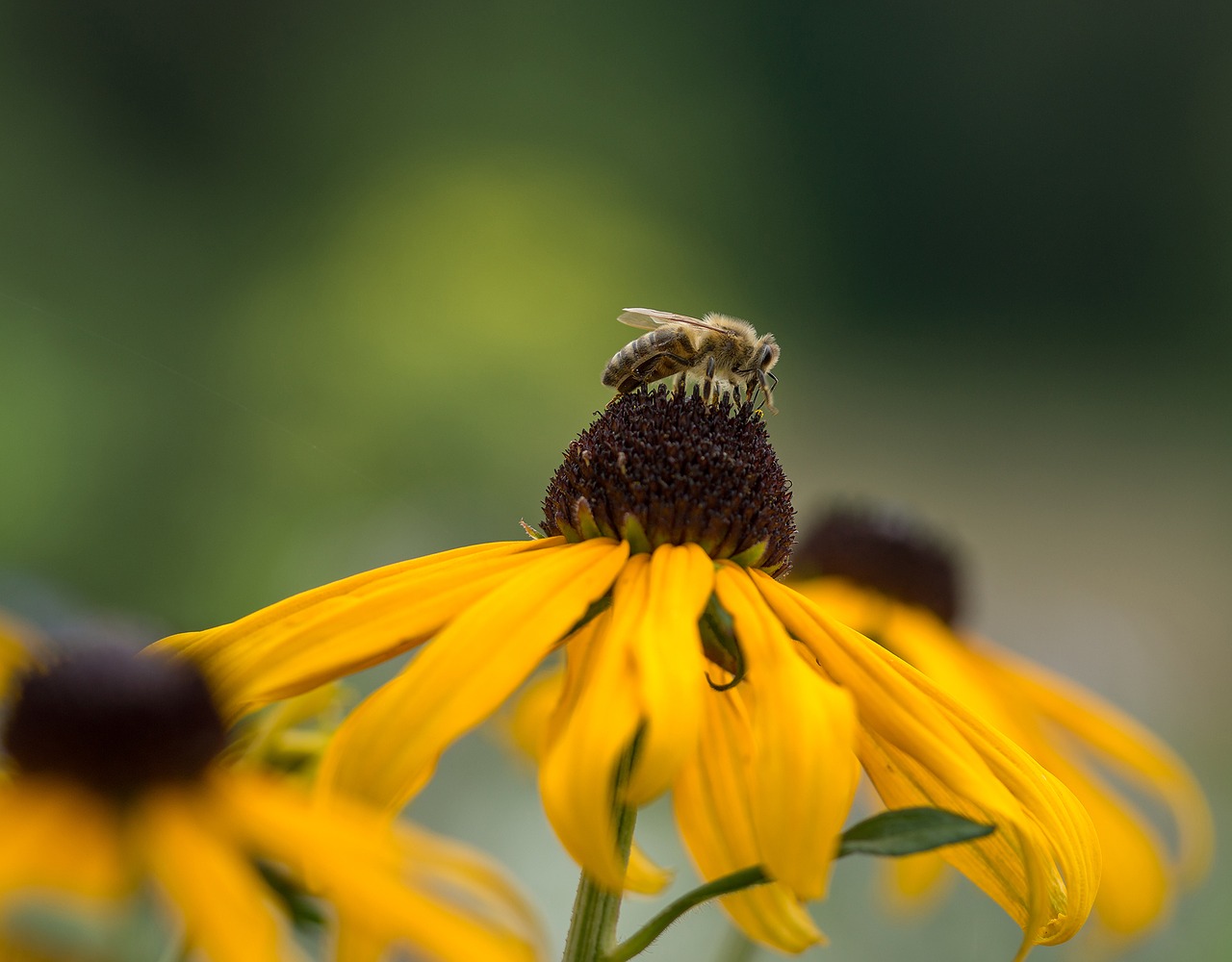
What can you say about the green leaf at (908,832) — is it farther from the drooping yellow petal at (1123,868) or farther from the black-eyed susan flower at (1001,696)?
the drooping yellow petal at (1123,868)

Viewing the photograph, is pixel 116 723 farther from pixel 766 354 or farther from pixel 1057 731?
pixel 1057 731

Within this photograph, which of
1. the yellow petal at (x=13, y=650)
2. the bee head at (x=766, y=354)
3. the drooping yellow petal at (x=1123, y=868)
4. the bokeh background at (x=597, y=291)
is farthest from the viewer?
the bokeh background at (x=597, y=291)

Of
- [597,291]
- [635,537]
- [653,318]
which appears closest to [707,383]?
[653,318]

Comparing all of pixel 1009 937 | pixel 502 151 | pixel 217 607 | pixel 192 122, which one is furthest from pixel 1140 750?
pixel 192 122

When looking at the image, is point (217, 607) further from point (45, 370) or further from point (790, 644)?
point (790, 644)

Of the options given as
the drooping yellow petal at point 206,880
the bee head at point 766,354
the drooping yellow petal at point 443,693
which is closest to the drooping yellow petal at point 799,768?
the drooping yellow petal at point 443,693

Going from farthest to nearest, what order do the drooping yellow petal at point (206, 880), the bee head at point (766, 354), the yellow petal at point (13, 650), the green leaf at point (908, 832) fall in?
the bee head at point (766, 354) → the yellow petal at point (13, 650) → the green leaf at point (908, 832) → the drooping yellow petal at point (206, 880)
